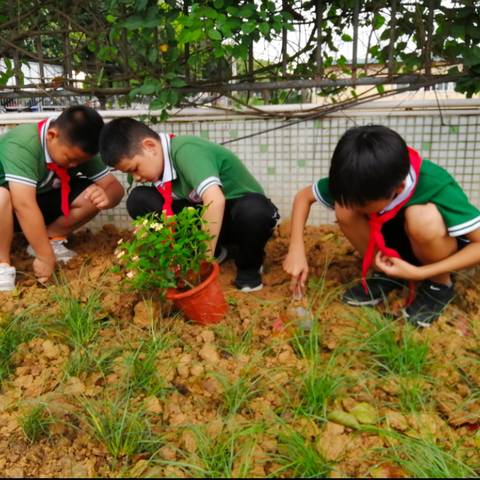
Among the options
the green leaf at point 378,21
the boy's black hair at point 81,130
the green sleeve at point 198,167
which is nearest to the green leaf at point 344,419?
the green sleeve at point 198,167

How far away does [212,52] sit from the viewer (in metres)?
3.22

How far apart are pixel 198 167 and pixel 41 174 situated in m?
1.01

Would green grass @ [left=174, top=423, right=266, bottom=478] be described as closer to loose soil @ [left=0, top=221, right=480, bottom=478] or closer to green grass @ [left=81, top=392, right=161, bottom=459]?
loose soil @ [left=0, top=221, right=480, bottom=478]

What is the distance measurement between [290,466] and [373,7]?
281cm

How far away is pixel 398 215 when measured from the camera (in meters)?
2.23

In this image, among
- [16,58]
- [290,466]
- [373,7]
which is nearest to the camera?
[290,466]

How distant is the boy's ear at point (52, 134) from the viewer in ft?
8.86

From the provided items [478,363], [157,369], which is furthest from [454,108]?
[157,369]

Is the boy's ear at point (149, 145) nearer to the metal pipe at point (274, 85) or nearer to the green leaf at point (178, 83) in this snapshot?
the green leaf at point (178, 83)

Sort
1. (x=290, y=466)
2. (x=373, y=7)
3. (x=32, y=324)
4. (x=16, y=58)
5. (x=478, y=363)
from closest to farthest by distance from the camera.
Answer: (x=290, y=466) < (x=478, y=363) < (x=32, y=324) < (x=373, y=7) < (x=16, y=58)

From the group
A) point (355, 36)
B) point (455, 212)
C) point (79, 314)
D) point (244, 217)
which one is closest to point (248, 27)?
point (355, 36)

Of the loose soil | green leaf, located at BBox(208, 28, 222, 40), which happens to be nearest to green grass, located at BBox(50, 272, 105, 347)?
the loose soil

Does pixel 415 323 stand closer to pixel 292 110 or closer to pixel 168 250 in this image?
pixel 168 250

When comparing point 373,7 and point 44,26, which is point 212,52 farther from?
point 44,26
